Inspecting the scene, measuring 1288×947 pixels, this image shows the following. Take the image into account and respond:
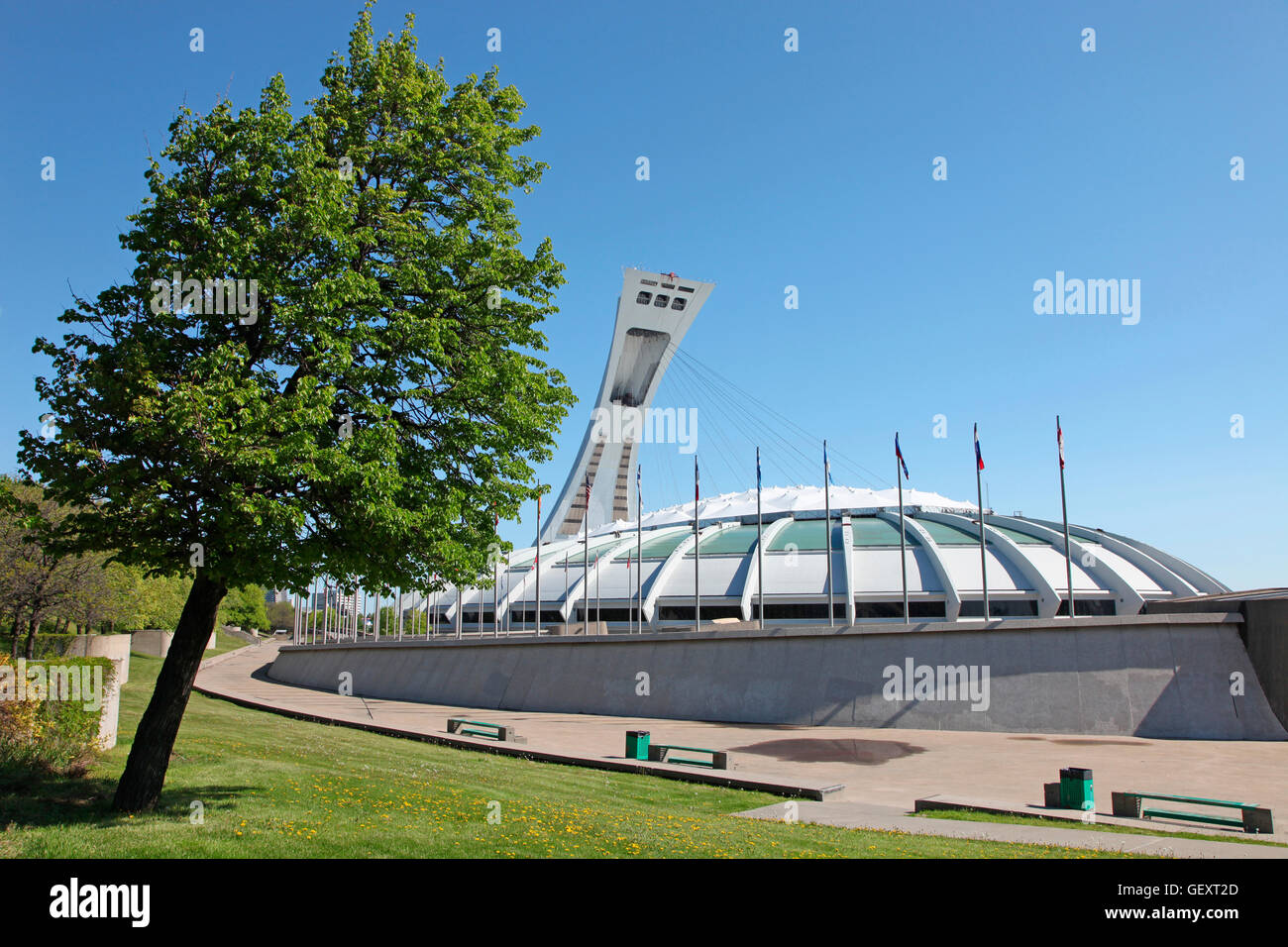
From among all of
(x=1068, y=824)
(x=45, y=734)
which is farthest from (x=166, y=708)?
(x=1068, y=824)

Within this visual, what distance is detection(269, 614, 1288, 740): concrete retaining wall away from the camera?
2642cm

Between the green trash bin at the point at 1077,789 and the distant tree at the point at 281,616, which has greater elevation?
the green trash bin at the point at 1077,789

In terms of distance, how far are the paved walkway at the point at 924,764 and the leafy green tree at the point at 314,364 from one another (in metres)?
7.87

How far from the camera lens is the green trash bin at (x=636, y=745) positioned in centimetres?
2098

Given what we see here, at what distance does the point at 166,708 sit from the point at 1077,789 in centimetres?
1454

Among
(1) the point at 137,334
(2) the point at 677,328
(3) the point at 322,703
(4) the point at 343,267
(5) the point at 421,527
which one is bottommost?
(3) the point at 322,703

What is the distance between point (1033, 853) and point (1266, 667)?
20339mm

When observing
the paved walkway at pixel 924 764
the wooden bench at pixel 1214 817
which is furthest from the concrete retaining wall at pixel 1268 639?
the wooden bench at pixel 1214 817

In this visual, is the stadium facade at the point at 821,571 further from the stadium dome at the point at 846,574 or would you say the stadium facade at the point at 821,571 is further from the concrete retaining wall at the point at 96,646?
the concrete retaining wall at the point at 96,646

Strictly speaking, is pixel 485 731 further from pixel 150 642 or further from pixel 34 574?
pixel 150 642

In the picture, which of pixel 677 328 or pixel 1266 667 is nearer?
pixel 1266 667
